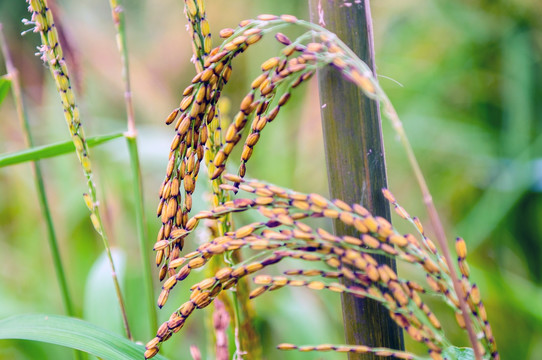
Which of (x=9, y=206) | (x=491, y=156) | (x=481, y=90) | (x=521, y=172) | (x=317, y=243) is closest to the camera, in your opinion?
(x=317, y=243)

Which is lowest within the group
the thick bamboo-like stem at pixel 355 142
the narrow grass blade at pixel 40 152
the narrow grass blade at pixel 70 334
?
the narrow grass blade at pixel 70 334

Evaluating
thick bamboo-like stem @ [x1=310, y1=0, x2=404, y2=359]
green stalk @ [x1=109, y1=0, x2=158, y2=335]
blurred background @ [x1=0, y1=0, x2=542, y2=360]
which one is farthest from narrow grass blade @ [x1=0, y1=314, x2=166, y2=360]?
blurred background @ [x1=0, y1=0, x2=542, y2=360]

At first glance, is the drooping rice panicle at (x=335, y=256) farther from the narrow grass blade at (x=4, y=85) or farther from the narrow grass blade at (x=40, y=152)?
the narrow grass blade at (x=4, y=85)

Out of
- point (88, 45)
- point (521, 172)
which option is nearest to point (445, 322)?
point (521, 172)

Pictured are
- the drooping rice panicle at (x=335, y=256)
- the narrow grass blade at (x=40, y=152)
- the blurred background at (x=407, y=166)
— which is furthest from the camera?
the blurred background at (x=407, y=166)

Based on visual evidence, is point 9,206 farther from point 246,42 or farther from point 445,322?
point 246,42

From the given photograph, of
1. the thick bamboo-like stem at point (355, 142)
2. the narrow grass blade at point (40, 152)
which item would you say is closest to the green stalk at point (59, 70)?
the narrow grass blade at point (40, 152)
